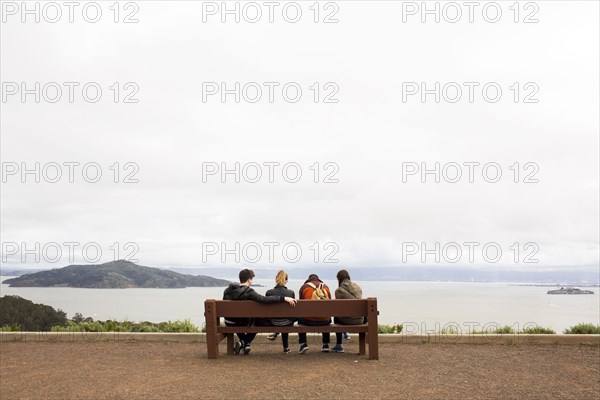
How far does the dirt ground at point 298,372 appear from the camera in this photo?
671cm

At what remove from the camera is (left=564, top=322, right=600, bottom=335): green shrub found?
1112cm

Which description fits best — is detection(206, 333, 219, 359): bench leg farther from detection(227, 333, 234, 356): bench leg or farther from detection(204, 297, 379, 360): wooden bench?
detection(227, 333, 234, 356): bench leg

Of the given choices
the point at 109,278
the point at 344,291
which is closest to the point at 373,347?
the point at 344,291

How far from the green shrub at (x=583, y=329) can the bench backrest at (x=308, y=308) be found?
184 inches

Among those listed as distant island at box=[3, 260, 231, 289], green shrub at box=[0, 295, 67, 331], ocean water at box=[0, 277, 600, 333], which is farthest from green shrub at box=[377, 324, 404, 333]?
distant island at box=[3, 260, 231, 289]

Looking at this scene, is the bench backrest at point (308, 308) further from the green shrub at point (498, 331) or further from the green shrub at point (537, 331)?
the green shrub at point (537, 331)

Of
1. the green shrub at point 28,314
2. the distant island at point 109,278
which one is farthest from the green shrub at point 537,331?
the distant island at point 109,278

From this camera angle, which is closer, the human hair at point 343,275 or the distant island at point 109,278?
the human hair at point 343,275

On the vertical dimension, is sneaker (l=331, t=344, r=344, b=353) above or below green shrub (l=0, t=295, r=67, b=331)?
above

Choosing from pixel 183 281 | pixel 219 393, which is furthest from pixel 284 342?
pixel 183 281

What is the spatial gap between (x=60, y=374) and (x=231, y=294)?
8.72ft

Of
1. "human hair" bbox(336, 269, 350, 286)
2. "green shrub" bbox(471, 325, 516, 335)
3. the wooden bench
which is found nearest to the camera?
the wooden bench

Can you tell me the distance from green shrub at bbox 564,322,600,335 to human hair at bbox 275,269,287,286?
574cm

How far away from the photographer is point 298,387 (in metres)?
6.84
